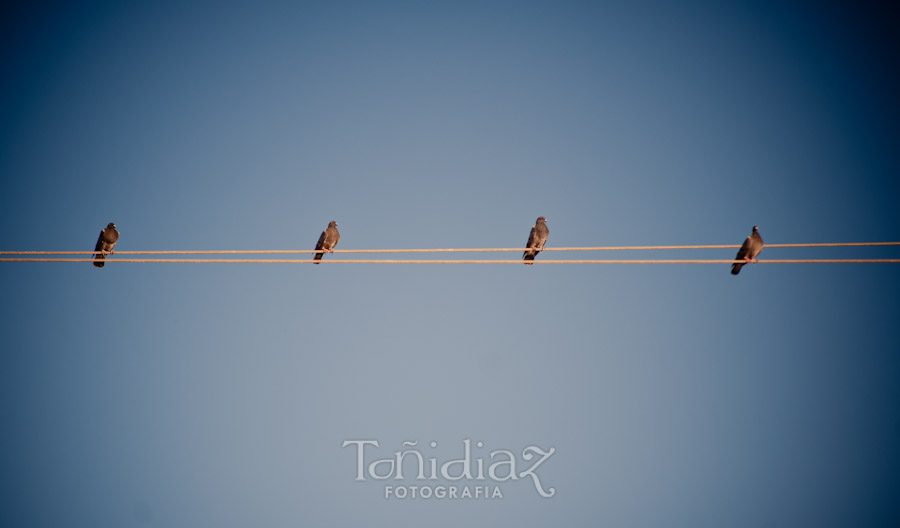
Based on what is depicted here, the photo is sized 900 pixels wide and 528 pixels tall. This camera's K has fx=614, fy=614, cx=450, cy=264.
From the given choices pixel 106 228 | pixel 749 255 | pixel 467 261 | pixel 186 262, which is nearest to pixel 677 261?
pixel 467 261

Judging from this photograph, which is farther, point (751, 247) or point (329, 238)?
point (329, 238)

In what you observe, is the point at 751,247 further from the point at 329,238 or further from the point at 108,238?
the point at 108,238

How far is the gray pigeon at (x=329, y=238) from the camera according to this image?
40.5ft

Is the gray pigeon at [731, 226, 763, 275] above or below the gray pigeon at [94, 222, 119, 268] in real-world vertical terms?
below

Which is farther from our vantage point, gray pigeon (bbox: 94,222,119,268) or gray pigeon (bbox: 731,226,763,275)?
gray pigeon (bbox: 94,222,119,268)

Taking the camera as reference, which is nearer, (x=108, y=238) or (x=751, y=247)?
(x=751, y=247)

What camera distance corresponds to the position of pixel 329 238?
1241 centimetres

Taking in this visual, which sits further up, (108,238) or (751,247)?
(108,238)

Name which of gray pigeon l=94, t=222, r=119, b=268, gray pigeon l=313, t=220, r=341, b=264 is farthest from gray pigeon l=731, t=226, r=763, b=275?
gray pigeon l=94, t=222, r=119, b=268

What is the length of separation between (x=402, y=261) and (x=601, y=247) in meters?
2.47

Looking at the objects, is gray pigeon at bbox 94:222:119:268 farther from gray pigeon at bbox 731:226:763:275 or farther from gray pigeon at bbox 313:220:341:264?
gray pigeon at bbox 731:226:763:275

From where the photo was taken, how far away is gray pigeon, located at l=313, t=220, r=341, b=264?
12.3 m

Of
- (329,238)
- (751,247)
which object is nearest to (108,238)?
(329,238)

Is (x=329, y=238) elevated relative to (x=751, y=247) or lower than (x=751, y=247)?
elevated
